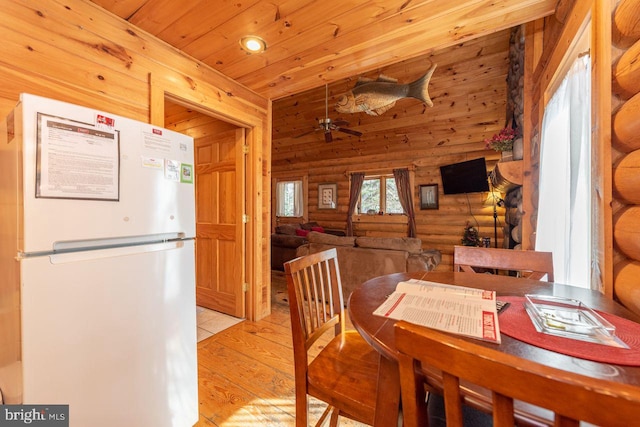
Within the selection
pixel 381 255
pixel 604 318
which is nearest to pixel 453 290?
pixel 604 318

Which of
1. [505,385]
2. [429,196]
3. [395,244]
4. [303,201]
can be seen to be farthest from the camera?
[303,201]

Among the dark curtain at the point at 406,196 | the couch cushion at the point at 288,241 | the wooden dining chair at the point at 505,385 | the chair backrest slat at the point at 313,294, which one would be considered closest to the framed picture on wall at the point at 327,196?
the dark curtain at the point at 406,196

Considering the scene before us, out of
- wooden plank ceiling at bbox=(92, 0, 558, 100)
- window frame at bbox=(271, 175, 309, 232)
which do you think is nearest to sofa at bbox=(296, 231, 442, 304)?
wooden plank ceiling at bbox=(92, 0, 558, 100)

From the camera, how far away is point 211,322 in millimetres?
2744

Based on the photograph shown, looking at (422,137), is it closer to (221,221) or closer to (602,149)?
(221,221)

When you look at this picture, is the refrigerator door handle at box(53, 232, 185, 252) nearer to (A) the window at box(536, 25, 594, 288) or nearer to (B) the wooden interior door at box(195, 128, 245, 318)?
(B) the wooden interior door at box(195, 128, 245, 318)

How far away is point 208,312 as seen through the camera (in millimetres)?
3004

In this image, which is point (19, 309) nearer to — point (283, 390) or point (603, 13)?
A: point (283, 390)

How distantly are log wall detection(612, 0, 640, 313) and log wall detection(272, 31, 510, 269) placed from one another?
3.29 metres

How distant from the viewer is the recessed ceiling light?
74.0 inches

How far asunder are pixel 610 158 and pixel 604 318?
76cm

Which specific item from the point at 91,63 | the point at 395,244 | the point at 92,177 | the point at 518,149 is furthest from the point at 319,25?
the point at 518,149

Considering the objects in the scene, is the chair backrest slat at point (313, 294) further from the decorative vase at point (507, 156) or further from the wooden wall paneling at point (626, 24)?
the decorative vase at point (507, 156)

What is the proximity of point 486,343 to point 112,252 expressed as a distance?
1308 mm
